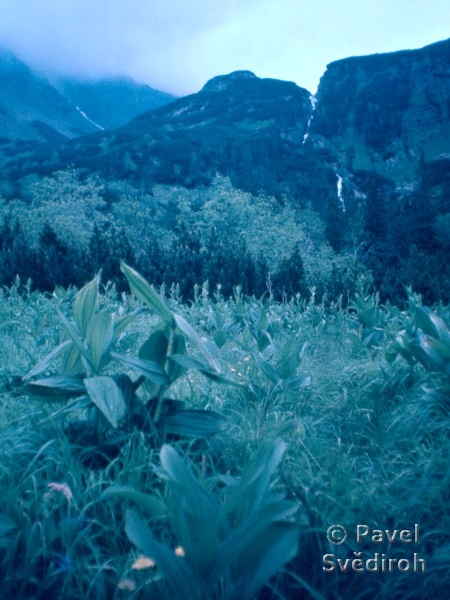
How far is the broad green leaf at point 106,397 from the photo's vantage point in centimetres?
128

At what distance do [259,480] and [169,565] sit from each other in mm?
281

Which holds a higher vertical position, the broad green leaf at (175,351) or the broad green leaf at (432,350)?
the broad green leaf at (175,351)

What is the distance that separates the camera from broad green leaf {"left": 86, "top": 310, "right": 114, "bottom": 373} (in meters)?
1.46

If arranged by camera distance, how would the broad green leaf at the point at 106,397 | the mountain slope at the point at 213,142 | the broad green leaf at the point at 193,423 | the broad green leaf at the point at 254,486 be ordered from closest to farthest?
the broad green leaf at the point at 254,486
the broad green leaf at the point at 106,397
the broad green leaf at the point at 193,423
the mountain slope at the point at 213,142

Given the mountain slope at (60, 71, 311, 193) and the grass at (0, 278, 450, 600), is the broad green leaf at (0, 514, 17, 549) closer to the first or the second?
the grass at (0, 278, 450, 600)

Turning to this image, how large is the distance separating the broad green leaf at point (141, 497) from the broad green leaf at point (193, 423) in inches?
12.6

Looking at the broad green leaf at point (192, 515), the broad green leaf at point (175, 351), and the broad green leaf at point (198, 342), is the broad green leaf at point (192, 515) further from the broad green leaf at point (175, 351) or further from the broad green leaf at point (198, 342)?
the broad green leaf at point (175, 351)

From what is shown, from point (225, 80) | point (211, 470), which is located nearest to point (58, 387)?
point (211, 470)

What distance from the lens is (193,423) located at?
1534mm

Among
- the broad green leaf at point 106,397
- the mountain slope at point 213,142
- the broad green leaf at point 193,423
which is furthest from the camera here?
the mountain slope at point 213,142

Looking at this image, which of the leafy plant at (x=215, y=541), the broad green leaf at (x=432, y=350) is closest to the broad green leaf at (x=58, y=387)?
the leafy plant at (x=215, y=541)

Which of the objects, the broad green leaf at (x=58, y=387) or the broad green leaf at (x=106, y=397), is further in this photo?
the broad green leaf at (x=58, y=387)

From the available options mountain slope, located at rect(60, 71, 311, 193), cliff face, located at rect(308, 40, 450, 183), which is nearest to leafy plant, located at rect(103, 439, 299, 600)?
mountain slope, located at rect(60, 71, 311, 193)

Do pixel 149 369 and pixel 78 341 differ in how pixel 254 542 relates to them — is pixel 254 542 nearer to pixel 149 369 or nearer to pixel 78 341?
pixel 149 369
